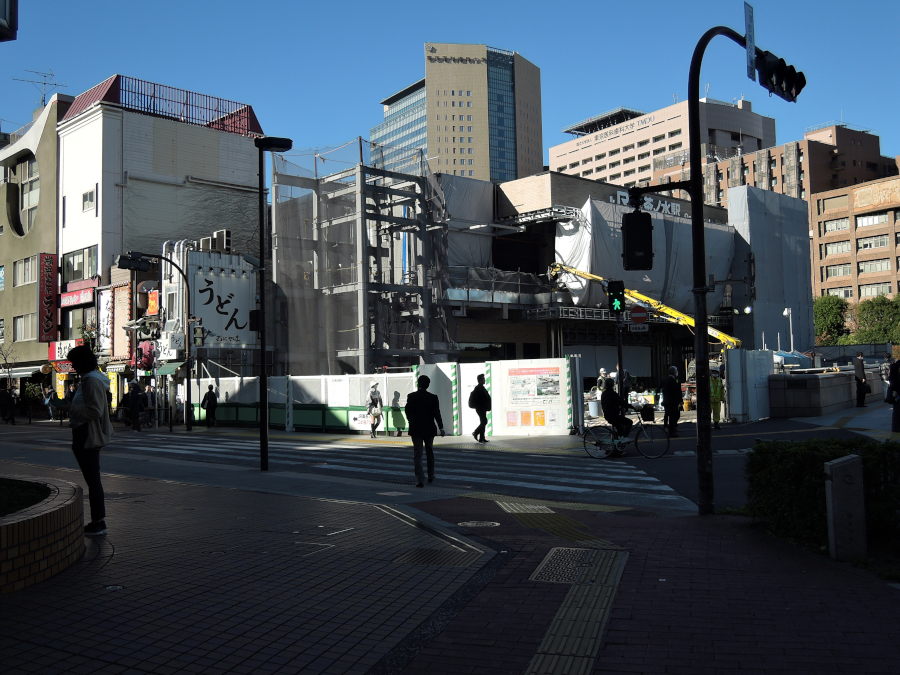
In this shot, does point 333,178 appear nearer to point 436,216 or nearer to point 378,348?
point 436,216

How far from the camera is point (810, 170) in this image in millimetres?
108125

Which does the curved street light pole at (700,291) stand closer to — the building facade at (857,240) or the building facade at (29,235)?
the building facade at (29,235)

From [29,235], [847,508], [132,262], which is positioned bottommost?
[847,508]

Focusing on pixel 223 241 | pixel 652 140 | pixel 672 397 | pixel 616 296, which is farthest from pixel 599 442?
pixel 652 140

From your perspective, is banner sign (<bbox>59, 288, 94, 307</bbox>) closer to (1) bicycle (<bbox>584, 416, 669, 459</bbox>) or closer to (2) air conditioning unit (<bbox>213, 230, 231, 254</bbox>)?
(2) air conditioning unit (<bbox>213, 230, 231, 254</bbox>)

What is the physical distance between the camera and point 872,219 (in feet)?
311

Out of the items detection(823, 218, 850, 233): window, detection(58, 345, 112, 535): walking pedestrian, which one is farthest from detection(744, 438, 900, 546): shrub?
detection(823, 218, 850, 233): window

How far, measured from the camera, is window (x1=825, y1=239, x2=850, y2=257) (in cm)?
9779

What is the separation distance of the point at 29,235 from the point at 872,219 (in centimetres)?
9244

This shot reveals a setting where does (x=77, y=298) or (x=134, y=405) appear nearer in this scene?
(x=134, y=405)

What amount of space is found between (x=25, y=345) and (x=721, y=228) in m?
46.4

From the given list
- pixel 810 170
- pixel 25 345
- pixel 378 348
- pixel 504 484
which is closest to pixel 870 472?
pixel 504 484

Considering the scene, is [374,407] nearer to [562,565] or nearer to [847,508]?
[562,565]

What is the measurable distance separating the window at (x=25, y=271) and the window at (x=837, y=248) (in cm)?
9196
